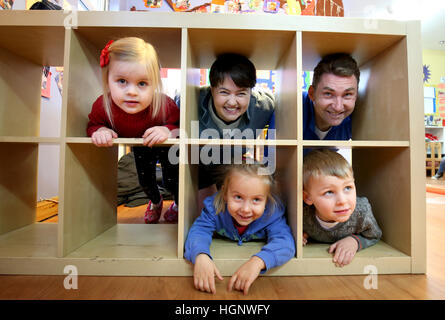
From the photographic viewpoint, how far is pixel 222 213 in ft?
2.73

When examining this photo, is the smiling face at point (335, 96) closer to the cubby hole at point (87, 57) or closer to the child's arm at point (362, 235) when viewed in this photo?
the child's arm at point (362, 235)

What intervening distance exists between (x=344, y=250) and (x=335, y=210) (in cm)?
11

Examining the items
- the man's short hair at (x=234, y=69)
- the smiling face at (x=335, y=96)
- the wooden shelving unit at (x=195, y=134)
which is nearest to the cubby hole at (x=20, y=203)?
the wooden shelving unit at (x=195, y=134)

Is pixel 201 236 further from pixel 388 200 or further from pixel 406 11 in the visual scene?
pixel 406 11

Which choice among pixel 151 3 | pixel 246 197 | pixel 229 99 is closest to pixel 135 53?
pixel 229 99

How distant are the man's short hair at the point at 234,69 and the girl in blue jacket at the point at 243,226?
34 centimetres

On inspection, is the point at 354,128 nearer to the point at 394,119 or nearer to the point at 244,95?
the point at 394,119

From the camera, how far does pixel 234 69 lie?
0.95 m

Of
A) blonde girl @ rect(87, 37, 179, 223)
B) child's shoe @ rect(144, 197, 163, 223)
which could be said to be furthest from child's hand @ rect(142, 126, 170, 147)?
child's shoe @ rect(144, 197, 163, 223)

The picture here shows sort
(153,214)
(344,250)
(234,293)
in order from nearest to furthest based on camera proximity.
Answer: (234,293)
(344,250)
(153,214)

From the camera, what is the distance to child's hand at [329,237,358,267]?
72cm

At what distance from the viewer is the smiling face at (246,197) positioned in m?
0.77

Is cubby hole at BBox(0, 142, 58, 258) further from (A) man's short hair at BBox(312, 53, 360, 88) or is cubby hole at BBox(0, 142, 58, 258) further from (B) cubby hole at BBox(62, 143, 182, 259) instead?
(A) man's short hair at BBox(312, 53, 360, 88)
